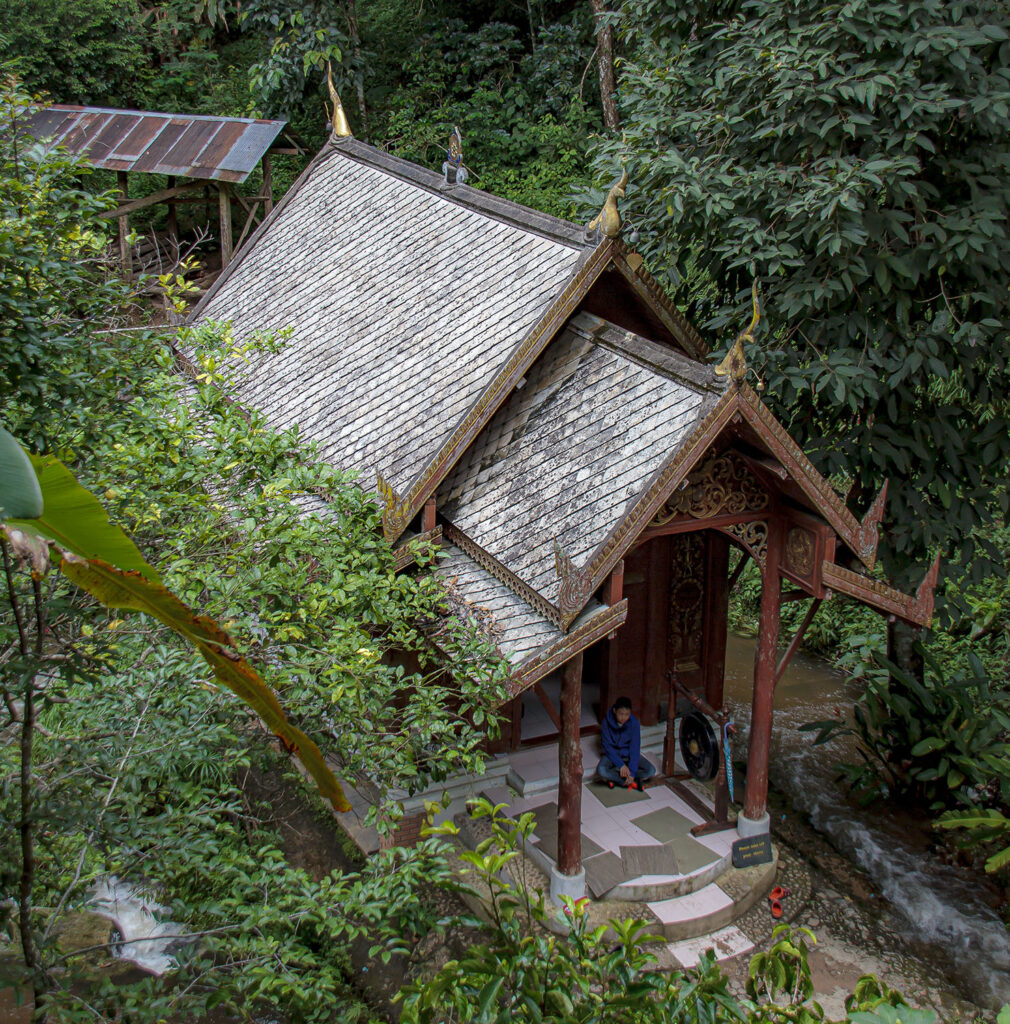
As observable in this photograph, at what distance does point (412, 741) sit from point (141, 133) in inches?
766

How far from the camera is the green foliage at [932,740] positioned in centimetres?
1056

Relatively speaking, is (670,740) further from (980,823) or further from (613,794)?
(980,823)

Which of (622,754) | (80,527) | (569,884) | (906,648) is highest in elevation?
(80,527)

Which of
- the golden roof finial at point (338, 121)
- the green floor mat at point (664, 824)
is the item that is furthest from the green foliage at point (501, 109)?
the green floor mat at point (664, 824)

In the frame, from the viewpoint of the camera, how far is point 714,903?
9.27m

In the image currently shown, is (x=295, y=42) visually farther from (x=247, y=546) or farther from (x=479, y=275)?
(x=247, y=546)

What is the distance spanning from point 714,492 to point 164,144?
17.5m

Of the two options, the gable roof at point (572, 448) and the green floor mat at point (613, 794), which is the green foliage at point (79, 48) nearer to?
the gable roof at point (572, 448)

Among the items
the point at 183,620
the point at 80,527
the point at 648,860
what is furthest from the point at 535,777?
the point at 80,527

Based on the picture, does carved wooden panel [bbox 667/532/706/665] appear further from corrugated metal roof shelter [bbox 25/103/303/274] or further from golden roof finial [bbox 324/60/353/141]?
corrugated metal roof shelter [bbox 25/103/303/274]

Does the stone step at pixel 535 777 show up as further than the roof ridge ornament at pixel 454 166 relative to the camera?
No

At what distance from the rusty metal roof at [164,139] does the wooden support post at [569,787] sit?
52.4ft

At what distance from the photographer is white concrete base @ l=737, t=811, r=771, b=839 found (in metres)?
9.96

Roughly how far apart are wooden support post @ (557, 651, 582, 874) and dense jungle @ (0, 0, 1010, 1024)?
0.68m
